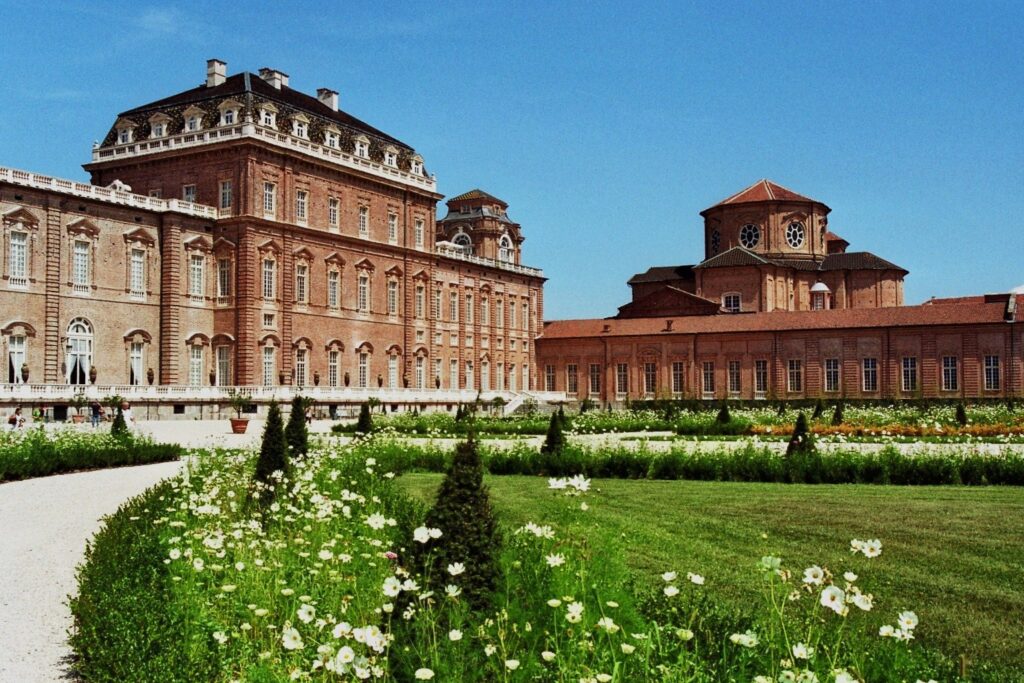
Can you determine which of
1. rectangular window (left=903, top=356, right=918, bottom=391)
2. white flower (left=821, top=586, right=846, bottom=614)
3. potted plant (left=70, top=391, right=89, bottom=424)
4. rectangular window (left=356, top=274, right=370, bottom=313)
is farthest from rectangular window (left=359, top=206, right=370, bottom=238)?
white flower (left=821, top=586, right=846, bottom=614)

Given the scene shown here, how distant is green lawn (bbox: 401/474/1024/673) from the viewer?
721 cm

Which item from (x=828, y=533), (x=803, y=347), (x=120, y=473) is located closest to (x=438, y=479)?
(x=120, y=473)

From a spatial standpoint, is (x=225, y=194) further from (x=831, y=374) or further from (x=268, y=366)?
(x=831, y=374)

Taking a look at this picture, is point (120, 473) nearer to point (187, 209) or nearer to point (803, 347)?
point (187, 209)

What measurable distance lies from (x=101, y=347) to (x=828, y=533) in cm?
3409

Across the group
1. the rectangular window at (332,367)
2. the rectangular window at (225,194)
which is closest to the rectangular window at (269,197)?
the rectangular window at (225,194)

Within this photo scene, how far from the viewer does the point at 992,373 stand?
1869 inches

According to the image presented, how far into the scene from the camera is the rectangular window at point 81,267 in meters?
38.1

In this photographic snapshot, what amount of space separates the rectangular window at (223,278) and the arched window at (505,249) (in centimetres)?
2485

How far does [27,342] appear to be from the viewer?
119 feet

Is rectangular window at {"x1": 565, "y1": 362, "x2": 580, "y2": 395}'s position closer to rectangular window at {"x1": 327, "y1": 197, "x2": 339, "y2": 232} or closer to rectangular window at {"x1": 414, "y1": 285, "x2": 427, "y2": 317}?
rectangular window at {"x1": 414, "y1": 285, "x2": 427, "y2": 317}

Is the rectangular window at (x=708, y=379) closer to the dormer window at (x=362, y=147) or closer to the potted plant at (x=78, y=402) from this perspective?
the dormer window at (x=362, y=147)

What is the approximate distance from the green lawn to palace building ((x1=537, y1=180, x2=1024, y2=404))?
36.6m

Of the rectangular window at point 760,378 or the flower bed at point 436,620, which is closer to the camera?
the flower bed at point 436,620
